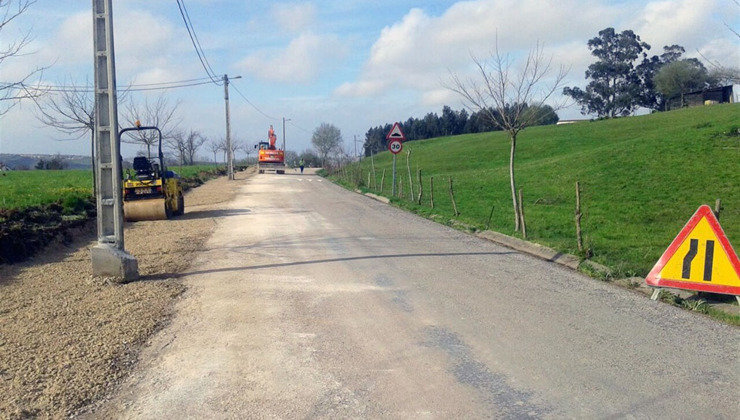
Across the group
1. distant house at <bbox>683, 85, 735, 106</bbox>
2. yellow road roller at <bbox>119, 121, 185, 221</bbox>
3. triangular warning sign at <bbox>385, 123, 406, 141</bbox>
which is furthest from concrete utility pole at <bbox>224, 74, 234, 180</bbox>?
distant house at <bbox>683, 85, 735, 106</bbox>

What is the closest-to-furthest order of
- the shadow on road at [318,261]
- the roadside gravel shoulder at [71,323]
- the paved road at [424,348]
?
1. the paved road at [424,348]
2. the roadside gravel shoulder at [71,323]
3. the shadow on road at [318,261]

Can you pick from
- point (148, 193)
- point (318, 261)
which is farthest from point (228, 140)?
point (318, 261)

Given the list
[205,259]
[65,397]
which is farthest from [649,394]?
[205,259]

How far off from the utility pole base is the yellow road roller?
8923mm

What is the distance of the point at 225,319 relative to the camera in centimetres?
729

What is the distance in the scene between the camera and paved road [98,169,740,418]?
4.86 m

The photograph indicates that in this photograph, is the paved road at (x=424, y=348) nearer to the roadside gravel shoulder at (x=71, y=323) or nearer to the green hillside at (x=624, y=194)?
the roadside gravel shoulder at (x=71, y=323)

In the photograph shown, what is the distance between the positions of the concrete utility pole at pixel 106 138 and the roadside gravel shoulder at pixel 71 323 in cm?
66

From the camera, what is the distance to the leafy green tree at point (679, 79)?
73375 mm

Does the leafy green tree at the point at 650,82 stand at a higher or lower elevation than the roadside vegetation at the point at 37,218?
higher

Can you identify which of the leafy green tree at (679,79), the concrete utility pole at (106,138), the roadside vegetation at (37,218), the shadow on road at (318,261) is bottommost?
the shadow on road at (318,261)

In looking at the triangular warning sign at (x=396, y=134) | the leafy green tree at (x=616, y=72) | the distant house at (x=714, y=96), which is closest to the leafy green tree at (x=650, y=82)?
the leafy green tree at (x=616, y=72)

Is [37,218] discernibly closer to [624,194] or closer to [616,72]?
[624,194]

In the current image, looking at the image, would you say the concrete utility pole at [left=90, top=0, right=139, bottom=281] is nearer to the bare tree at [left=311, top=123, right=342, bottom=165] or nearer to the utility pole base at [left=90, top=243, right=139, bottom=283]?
the utility pole base at [left=90, top=243, right=139, bottom=283]
